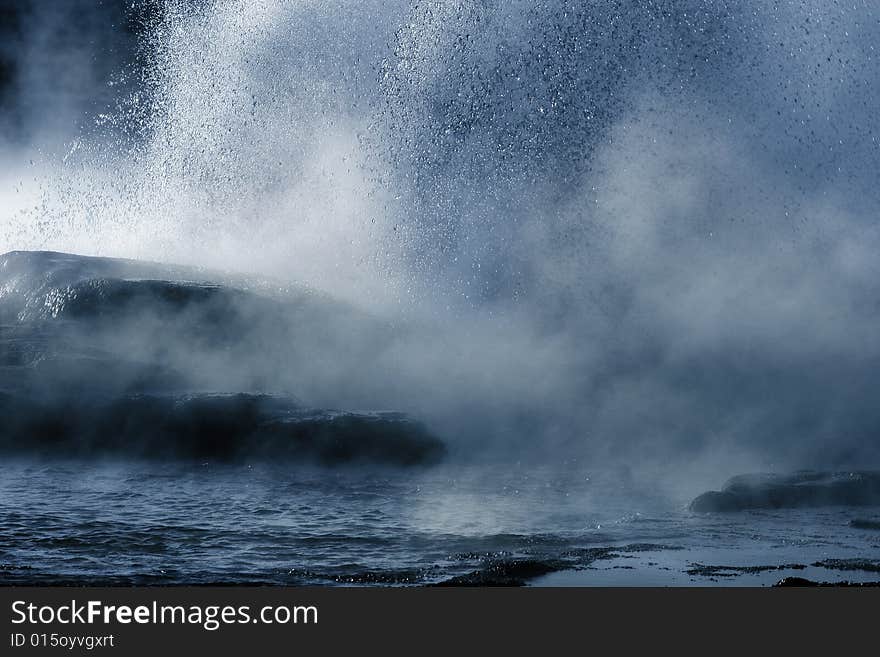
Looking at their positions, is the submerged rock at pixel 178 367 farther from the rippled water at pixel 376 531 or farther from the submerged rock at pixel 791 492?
the submerged rock at pixel 791 492

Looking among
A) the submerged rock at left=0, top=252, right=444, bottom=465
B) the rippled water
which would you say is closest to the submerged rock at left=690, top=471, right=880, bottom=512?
the rippled water

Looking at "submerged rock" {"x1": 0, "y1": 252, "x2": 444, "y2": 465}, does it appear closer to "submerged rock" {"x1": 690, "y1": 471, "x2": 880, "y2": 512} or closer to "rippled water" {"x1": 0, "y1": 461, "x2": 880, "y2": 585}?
"rippled water" {"x1": 0, "y1": 461, "x2": 880, "y2": 585}

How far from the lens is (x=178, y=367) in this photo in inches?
665

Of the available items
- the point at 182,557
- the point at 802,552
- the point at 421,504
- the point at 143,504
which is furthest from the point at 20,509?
the point at 802,552

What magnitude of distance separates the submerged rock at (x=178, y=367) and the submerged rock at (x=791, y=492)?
15.5 ft

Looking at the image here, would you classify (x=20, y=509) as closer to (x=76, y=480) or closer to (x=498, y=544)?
(x=76, y=480)

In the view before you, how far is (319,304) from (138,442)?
6175 mm

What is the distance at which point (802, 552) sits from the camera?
28.7ft

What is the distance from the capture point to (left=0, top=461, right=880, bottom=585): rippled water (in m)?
7.69

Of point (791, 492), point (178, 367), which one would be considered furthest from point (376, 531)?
point (178, 367)

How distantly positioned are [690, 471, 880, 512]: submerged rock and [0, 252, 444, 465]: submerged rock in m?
4.74

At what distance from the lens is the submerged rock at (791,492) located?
1123cm

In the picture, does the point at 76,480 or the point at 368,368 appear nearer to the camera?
the point at 76,480

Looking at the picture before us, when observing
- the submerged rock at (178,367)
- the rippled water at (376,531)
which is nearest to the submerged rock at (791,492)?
the rippled water at (376,531)
